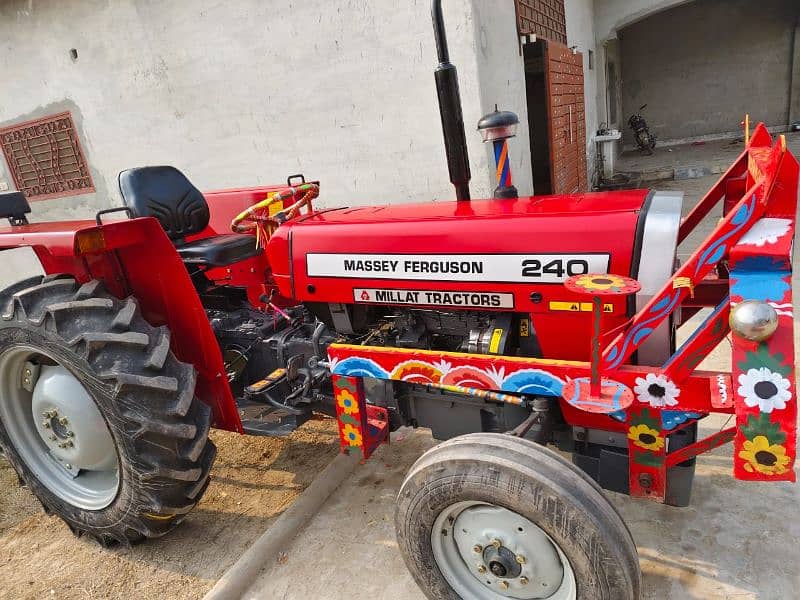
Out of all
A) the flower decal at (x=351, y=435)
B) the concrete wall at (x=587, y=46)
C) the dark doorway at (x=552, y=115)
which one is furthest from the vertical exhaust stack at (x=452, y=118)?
the concrete wall at (x=587, y=46)

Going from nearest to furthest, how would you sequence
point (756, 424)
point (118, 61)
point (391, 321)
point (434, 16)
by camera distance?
point (756, 424) < point (391, 321) < point (434, 16) < point (118, 61)

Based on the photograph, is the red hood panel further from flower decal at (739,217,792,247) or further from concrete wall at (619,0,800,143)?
concrete wall at (619,0,800,143)

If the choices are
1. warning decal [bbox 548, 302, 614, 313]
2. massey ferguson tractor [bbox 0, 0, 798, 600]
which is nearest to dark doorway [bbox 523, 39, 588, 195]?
massey ferguson tractor [bbox 0, 0, 798, 600]

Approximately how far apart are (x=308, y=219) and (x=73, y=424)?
123 centimetres

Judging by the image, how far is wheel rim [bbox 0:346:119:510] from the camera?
218 cm

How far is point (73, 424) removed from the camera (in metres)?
2.18

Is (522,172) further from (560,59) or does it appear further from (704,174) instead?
(704,174)

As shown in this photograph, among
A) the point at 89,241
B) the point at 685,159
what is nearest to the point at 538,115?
the point at 89,241

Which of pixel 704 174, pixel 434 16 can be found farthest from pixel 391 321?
pixel 704 174

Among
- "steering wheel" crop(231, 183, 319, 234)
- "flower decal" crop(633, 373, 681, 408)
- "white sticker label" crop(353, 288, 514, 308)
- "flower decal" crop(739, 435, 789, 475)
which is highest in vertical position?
"steering wheel" crop(231, 183, 319, 234)

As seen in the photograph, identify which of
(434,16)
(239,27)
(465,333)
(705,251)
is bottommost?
(465,333)

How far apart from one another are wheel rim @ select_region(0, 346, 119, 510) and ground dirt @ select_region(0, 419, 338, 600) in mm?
244

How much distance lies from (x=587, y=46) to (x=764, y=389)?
919cm

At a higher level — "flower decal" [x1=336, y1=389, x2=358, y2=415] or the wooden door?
the wooden door
